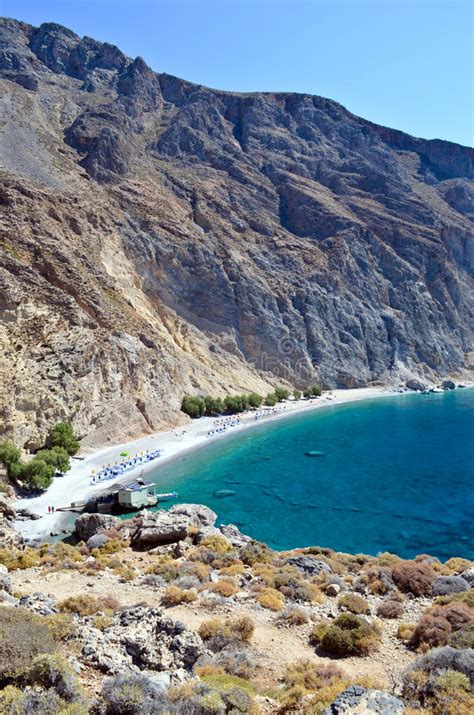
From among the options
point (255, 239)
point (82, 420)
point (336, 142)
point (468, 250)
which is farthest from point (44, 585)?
point (336, 142)

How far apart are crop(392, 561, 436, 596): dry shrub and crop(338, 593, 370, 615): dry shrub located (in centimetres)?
273

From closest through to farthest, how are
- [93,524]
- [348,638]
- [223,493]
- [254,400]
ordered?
[348,638] < [93,524] < [223,493] < [254,400]

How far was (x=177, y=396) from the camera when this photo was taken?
8119 cm

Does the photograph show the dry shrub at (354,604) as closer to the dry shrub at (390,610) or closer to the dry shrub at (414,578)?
the dry shrub at (390,610)

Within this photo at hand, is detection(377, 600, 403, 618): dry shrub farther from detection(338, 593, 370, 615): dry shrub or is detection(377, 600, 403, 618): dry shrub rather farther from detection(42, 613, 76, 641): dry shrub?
detection(42, 613, 76, 641): dry shrub

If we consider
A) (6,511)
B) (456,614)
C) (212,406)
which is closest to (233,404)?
(212,406)

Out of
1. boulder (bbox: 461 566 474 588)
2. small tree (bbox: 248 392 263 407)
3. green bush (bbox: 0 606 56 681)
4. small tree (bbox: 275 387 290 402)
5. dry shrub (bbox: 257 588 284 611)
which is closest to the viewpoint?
green bush (bbox: 0 606 56 681)

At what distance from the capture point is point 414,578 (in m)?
19.5

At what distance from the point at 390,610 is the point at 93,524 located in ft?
68.6

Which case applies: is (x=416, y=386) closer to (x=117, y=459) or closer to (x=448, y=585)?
(x=117, y=459)

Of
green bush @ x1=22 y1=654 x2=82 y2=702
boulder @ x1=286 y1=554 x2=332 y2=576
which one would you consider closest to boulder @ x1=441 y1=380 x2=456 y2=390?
boulder @ x1=286 y1=554 x2=332 y2=576

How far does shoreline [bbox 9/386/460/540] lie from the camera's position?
127 ft

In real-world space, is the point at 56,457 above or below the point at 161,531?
above

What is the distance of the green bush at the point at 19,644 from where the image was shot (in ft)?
30.5
